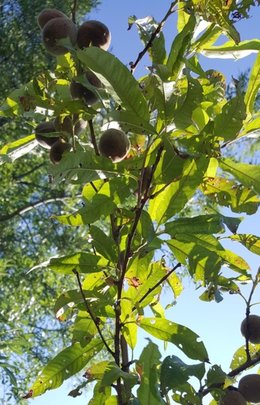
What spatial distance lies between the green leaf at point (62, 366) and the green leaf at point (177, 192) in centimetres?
24

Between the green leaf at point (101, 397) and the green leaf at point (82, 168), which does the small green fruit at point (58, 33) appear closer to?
the green leaf at point (82, 168)

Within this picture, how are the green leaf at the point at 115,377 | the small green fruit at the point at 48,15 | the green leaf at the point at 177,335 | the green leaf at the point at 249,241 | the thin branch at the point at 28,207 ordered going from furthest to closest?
the thin branch at the point at 28,207 < the small green fruit at the point at 48,15 < the green leaf at the point at 249,241 < the green leaf at the point at 177,335 < the green leaf at the point at 115,377

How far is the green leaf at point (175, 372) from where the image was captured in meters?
0.88

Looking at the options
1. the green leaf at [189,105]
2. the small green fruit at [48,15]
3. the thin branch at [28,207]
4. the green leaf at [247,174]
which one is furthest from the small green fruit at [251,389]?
the thin branch at [28,207]

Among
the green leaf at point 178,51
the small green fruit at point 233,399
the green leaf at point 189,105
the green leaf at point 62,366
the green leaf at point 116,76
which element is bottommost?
the small green fruit at point 233,399

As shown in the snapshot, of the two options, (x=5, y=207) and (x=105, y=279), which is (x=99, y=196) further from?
(x=5, y=207)

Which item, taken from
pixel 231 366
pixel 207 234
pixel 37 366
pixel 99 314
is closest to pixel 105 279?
pixel 99 314

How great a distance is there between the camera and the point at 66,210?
7457mm

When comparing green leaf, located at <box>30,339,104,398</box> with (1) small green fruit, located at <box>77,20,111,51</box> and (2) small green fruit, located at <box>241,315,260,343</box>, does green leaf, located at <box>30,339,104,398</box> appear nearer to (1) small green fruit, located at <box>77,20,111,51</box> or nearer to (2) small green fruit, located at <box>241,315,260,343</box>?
(2) small green fruit, located at <box>241,315,260,343</box>

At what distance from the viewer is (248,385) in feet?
3.30

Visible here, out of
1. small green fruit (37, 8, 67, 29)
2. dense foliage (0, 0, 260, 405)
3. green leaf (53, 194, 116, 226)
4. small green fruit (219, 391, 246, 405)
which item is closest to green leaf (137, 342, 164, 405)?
dense foliage (0, 0, 260, 405)

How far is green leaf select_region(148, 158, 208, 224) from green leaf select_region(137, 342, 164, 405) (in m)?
0.20

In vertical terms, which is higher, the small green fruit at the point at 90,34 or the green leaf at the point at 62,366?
the small green fruit at the point at 90,34

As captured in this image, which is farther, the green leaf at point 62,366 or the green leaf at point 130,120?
the green leaf at point 62,366
